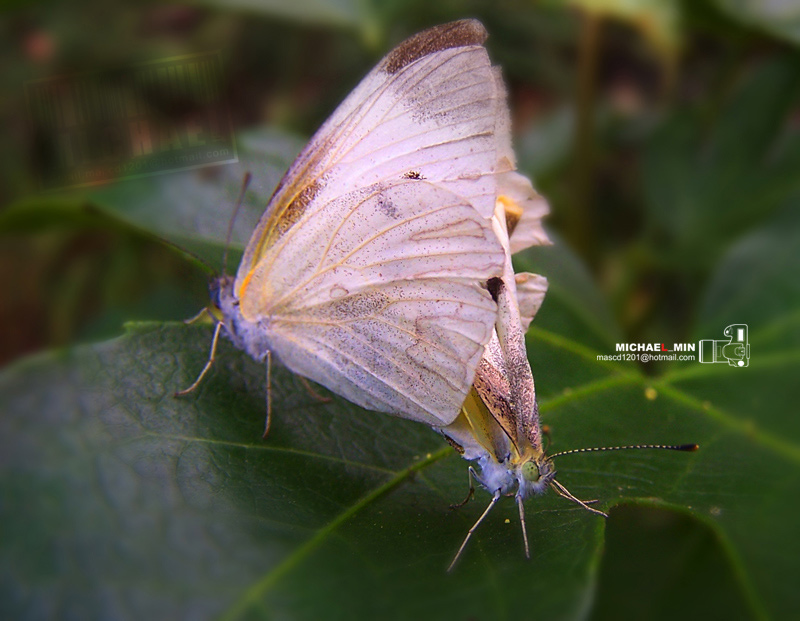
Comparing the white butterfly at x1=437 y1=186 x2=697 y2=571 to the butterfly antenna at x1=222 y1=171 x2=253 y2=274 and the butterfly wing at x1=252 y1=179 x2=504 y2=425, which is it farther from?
the butterfly antenna at x1=222 y1=171 x2=253 y2=274

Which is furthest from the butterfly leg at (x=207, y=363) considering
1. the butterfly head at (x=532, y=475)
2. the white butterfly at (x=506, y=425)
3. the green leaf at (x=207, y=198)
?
the butterfly head at (x=532, y=475)

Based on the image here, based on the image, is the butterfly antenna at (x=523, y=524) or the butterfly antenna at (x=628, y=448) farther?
the butterfly antenna at (x=628, y=448)

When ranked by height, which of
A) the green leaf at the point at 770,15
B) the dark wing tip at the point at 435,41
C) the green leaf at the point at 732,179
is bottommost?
the dark wing tip at the point at 435,41

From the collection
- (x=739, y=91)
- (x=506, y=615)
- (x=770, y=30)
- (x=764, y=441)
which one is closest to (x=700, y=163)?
(x=739, y=91)

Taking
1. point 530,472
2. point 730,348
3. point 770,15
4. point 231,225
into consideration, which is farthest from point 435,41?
point 770,15

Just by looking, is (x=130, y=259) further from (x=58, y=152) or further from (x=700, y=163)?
(x=700, y=163)

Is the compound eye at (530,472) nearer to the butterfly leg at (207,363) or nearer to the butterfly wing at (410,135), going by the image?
the butterfly wing at (410,135)
